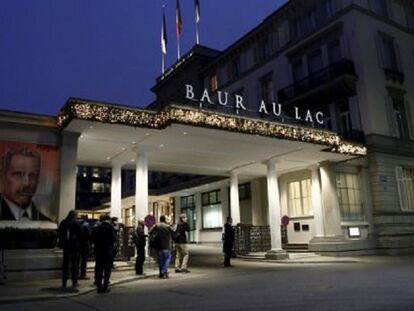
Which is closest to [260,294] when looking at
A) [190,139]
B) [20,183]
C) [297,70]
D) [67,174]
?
[67,174]

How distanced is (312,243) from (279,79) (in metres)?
11.8

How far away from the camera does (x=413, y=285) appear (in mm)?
9094

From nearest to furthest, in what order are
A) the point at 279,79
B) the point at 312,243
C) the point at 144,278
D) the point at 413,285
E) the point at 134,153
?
the point at 413,285 → the point at 144,278 → the point at 134,153 → the point at 312,243 → the point at 279,79

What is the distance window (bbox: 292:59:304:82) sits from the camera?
1015 inches

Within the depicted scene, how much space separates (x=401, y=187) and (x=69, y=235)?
730 inches

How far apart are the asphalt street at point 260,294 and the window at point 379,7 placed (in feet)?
57.3

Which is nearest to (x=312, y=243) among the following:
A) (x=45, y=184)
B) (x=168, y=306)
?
(x=45, y=184)

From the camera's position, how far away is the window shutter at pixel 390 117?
22.5 meters

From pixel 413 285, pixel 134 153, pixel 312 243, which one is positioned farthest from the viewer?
pixel 312 243

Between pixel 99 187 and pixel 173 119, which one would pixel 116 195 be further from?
pixel 99 187

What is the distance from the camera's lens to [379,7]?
24.4 metres

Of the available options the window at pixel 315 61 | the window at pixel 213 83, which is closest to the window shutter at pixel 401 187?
the window at pixel 315 61

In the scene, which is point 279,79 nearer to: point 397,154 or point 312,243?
point 397,154

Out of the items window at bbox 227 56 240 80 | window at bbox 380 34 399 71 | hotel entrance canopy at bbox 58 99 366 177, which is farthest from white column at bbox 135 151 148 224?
window at bbox 227 56 240 80
